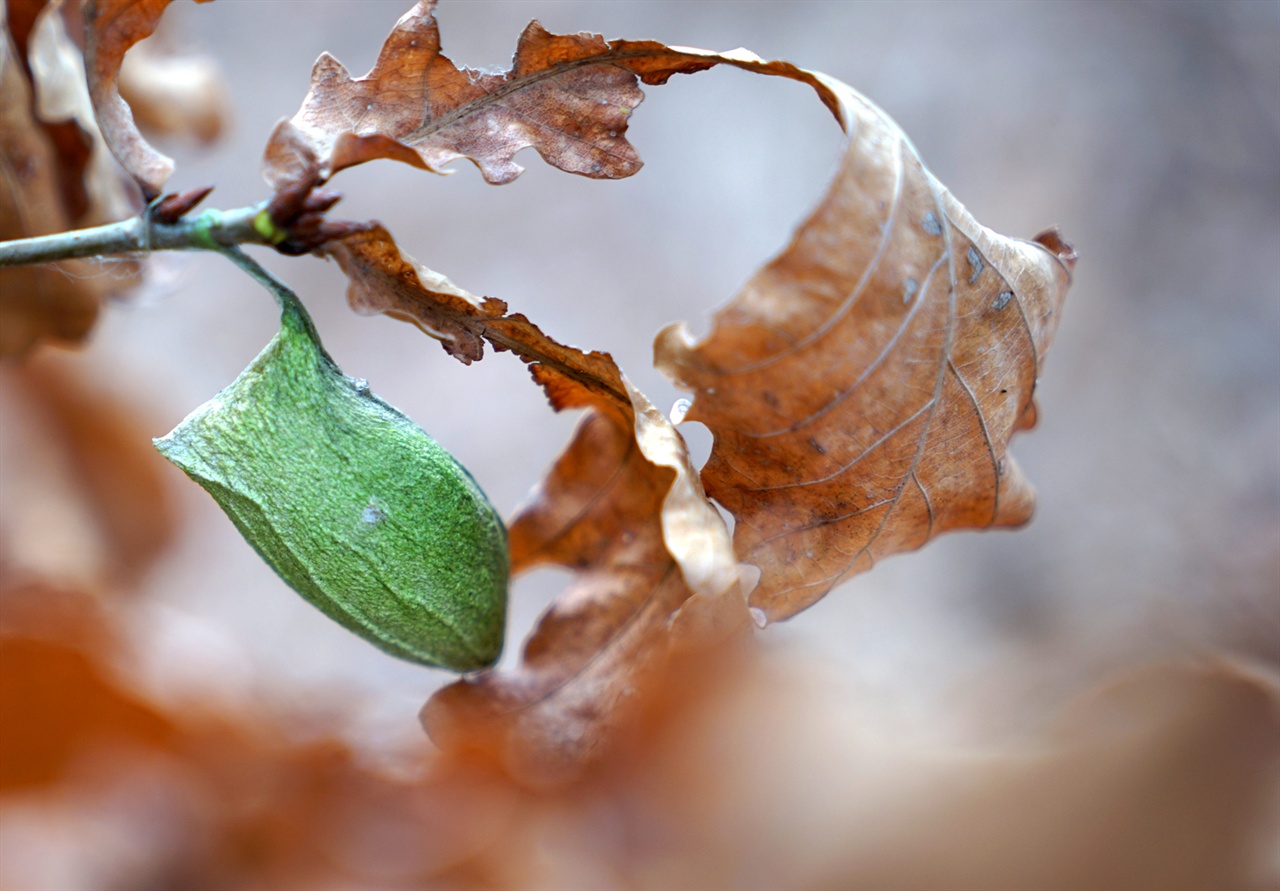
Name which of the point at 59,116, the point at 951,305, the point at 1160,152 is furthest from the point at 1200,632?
the point at 59,116

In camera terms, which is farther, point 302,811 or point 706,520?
point 302,811

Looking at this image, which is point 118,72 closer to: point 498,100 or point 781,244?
point 498,100

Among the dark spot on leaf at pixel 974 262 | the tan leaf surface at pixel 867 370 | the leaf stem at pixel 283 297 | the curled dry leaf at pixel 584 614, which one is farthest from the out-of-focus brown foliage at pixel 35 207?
the dark spot on leaf at pixel 974 262

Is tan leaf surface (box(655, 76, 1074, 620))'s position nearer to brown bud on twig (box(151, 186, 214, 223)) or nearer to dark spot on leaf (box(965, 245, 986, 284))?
dark spot on leaf (box(965, 245, 986, 284))

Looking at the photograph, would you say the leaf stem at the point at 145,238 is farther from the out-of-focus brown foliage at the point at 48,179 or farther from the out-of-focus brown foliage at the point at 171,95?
the out-of-focus brown foliage at the point at 171,95

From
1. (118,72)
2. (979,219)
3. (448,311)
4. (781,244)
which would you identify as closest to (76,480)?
(118,72)

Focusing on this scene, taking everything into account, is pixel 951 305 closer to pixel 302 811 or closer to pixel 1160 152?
pixel 302 811
